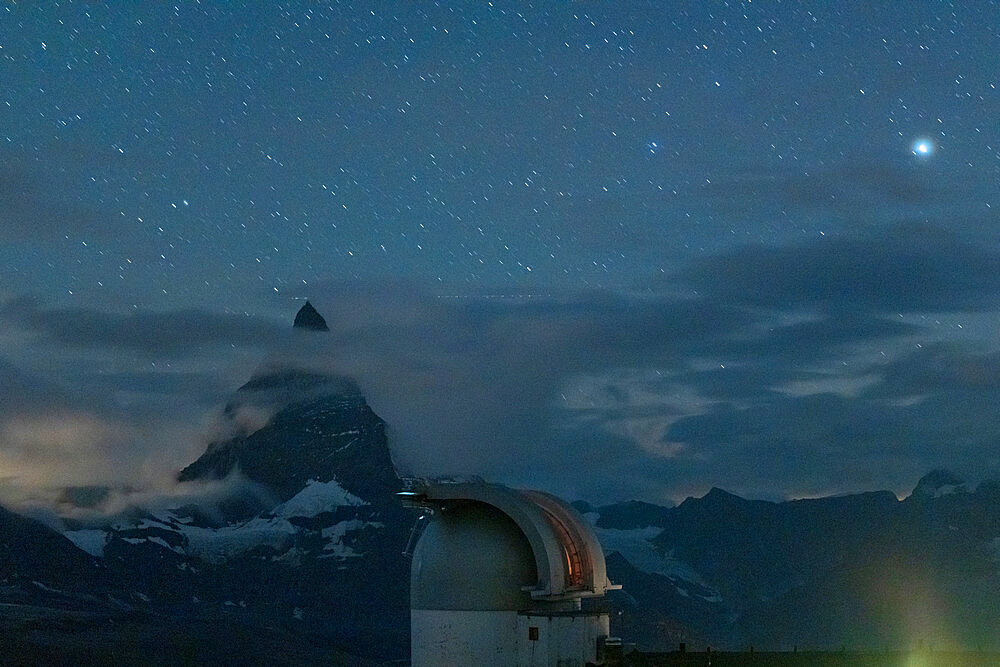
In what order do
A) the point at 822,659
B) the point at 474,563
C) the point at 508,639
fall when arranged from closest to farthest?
the point at 508,639, the point at 474,563, the point at 822,659

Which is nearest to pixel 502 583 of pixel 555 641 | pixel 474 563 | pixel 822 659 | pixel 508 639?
pixel 474 563

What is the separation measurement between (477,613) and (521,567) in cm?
243

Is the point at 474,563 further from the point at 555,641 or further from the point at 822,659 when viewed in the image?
the point at 822,659

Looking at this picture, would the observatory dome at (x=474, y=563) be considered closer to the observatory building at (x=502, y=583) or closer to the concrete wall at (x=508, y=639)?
the observatory building at (x=502, y=583)

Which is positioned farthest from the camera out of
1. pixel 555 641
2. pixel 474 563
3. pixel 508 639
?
pixel 474 563

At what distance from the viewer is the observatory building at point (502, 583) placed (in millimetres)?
49375

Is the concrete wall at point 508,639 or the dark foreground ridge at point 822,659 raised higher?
the concrete wall at point 508,639

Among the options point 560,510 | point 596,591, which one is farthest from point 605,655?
point 560,510

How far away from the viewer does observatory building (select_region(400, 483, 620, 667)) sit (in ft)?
162

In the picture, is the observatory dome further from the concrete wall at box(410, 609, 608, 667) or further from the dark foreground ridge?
the dark foreground ridge

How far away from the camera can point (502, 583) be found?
50188mm

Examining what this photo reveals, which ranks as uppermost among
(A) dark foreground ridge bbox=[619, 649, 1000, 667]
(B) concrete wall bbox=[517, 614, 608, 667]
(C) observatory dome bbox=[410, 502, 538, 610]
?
(C) observatory dome bbox=[410, 502, 538, 610]

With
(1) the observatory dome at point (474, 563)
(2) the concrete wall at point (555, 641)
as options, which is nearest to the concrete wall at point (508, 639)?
(2) the concrete wall at point (555, 641)

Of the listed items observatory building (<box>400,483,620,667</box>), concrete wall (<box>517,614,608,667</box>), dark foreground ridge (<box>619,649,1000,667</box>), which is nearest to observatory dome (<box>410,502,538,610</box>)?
observatory building (<box>400,483,620,667</box>)
